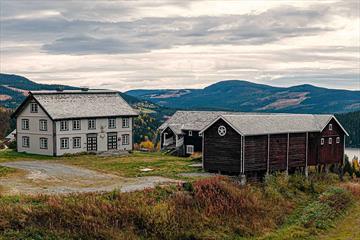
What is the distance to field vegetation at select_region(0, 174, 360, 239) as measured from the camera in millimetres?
28016

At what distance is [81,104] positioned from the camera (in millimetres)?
61438

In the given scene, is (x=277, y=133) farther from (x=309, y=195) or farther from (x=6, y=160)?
(x=6, y=160)

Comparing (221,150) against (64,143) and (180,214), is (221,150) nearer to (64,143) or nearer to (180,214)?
(180,214)

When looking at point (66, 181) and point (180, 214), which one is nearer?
point (180, 214)

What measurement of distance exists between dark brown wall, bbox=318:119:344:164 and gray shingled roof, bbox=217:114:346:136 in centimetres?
130

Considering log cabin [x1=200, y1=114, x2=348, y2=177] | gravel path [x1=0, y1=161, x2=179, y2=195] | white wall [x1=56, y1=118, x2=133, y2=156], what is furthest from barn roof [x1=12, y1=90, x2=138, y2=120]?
log cabin [x1=200, y1=114, x2=348, y2=177]

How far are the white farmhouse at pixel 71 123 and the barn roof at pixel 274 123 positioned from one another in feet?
60.6

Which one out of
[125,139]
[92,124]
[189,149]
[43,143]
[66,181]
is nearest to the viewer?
[66,181]

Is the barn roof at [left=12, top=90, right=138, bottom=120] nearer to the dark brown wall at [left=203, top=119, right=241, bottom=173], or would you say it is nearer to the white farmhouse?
the white farmhouse

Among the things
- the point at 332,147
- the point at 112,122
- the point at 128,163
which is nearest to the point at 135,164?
the point at 128,163

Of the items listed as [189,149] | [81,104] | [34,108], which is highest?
[81,104]

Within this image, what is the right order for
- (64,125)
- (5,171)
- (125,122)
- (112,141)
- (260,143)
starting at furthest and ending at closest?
(125,122), (112,141), (64,125), (260,143), (5,171)

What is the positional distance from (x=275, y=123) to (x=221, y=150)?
615 cm

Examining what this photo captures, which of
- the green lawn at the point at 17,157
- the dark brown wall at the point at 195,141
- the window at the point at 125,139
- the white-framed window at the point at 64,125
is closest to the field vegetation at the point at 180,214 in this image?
the dark brown wall at the point at 195,141
